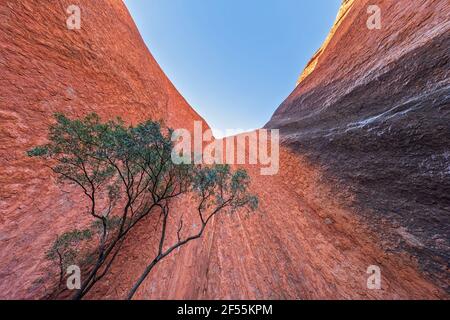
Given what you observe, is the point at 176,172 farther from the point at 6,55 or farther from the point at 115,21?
the point at 115,21

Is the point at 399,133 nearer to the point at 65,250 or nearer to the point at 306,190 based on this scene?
the point at 306,190

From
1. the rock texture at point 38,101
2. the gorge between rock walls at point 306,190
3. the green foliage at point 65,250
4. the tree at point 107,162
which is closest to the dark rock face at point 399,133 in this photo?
the gorge between rock walls at point 306,190

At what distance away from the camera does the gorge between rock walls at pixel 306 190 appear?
8.26 m

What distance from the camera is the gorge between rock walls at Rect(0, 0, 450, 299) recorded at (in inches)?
325

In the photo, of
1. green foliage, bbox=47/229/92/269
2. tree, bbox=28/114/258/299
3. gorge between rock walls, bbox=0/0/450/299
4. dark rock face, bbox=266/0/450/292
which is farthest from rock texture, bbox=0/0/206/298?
dark rock face, bbox=266/0/450/292

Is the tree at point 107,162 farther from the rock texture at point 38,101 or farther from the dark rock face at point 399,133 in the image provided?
the dark rock face at point 399,133

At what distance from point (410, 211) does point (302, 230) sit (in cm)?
573

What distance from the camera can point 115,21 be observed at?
19281 millimetres

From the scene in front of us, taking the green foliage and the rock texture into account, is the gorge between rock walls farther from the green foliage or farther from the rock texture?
the green foliage

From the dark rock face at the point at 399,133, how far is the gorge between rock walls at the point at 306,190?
0.06 m

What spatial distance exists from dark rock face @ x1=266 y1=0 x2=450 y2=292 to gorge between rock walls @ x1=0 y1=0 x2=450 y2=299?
62mm

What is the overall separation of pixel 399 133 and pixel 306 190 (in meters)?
7.16

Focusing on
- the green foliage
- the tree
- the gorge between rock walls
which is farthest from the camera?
the gorge between rock walls
